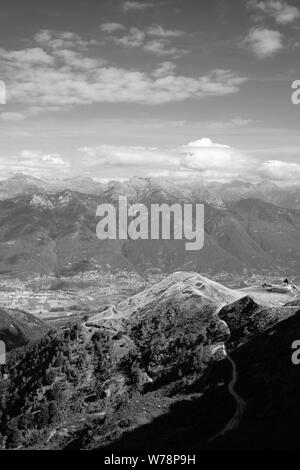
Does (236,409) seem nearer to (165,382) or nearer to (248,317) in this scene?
(165,382)

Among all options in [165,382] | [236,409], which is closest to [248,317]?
[165,382]

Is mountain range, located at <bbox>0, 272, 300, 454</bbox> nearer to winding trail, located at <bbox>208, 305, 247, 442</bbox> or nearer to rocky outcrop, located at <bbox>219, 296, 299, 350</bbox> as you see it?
winding trail, located at <bbox>208, 305, 247, 442</bbox>

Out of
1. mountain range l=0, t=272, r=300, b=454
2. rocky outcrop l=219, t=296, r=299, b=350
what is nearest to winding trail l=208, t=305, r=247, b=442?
mountain range l=0, t=272, r=300, b=454

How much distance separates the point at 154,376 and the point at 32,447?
136ft

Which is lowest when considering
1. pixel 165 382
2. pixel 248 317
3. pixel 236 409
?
pixel 165 382

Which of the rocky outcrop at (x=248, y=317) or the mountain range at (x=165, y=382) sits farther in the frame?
the rocky outcrop at (x=248, y=317)

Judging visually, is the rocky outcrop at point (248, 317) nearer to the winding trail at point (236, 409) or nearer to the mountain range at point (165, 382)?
the mountain range at point (165, 382)

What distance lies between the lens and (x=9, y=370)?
192 m

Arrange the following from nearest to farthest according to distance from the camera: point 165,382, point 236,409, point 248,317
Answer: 1. point 236,409
2. point 165,382
3. point 248,317

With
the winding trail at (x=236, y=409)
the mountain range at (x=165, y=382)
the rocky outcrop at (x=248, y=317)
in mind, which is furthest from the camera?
the rocky outcrop at (x=248, y=317)

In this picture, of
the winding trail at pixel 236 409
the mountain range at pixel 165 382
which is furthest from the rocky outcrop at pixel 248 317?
the winding trail at pixel 236 409

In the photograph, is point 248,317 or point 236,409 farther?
point 248,317

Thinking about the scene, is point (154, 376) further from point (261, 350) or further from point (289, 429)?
point (289, 429)
